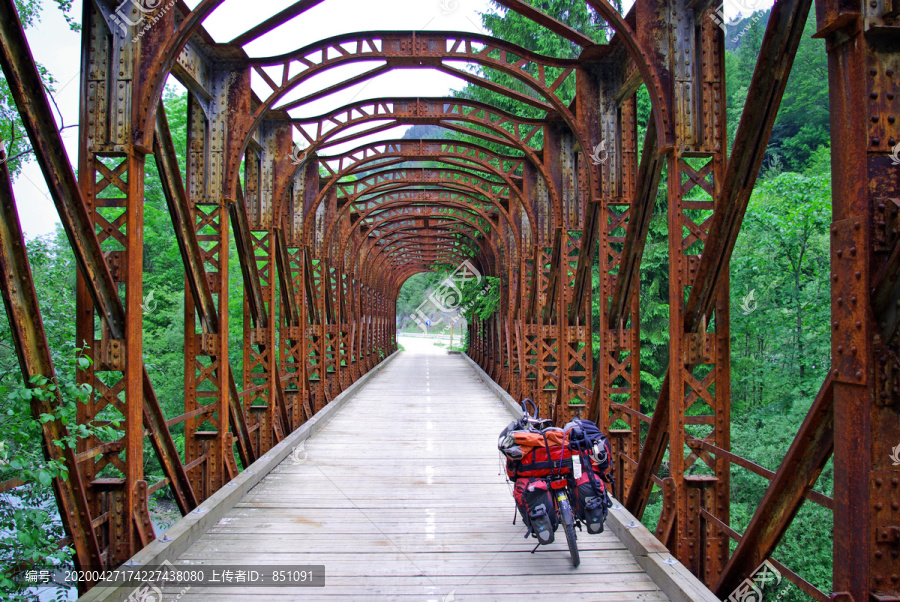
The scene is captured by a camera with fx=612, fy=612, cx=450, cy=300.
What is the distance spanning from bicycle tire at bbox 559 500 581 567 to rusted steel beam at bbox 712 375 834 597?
106 centimetres

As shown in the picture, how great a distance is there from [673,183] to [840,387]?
8.62ft

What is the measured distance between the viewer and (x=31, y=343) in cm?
382

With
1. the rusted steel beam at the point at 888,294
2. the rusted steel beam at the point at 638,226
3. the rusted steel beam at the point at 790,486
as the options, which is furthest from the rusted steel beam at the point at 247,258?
the rusted steel beam at the point at 888,294

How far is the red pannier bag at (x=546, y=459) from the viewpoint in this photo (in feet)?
14.9

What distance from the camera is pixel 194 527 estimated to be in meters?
5.04

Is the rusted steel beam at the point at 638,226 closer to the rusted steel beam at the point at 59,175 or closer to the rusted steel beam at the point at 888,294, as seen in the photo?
the rusted steel beam at the point at 888,294

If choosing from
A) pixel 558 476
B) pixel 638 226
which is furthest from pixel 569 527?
pixel 638 226

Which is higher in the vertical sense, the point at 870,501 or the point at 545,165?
the point at 545,165

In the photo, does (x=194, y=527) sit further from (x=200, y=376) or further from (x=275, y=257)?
(x=275, y=257)

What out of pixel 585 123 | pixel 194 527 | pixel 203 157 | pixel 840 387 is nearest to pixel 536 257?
pixel 585 123

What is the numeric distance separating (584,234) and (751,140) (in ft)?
13.9

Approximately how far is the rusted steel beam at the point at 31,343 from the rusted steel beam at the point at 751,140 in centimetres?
441

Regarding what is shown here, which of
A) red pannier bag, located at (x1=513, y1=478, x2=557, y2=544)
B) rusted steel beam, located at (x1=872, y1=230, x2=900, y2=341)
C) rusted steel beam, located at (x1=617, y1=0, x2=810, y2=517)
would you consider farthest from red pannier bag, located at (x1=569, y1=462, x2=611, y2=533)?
rusted steel beam, located at (x1=872, y1=230, x2=900, y2=341)

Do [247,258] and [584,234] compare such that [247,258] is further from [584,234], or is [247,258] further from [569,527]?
[569,527]
